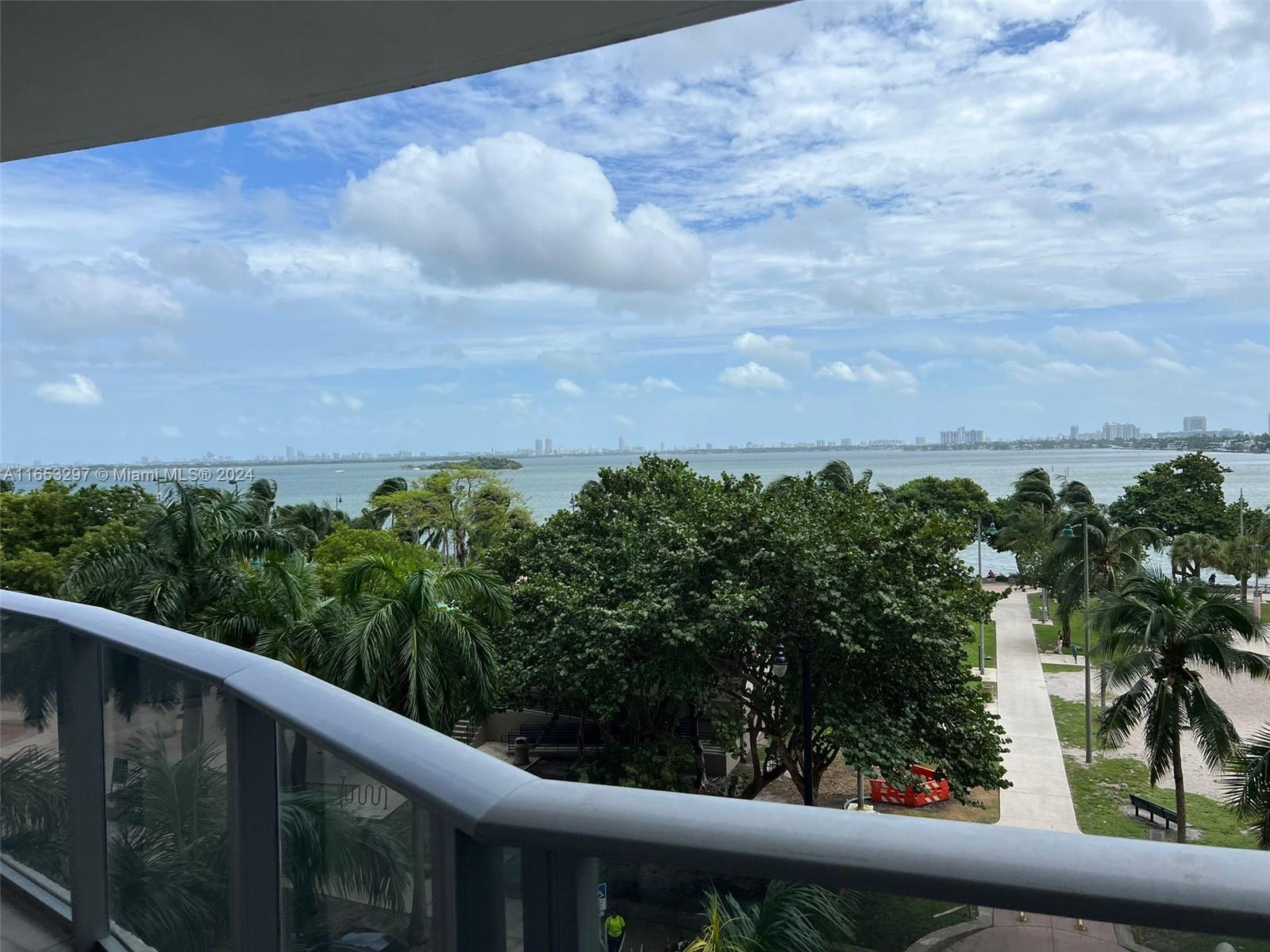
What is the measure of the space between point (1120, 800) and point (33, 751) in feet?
96.3

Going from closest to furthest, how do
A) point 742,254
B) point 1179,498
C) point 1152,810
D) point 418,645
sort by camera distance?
point 418,645 → point 1152,810 → point 1179,498 → point 742,254

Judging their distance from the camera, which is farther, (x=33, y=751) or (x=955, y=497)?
(x=955, y=497)

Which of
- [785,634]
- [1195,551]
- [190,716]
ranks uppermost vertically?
[190,716]

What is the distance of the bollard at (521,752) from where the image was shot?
21.8 metres

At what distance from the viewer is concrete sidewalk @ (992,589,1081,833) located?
23359mm

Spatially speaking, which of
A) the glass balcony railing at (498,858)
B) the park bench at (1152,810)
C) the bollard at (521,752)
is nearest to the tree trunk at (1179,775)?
the park bench at (1152,810)

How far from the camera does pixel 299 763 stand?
49.8 inches

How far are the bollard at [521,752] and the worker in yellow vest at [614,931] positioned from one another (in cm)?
2184

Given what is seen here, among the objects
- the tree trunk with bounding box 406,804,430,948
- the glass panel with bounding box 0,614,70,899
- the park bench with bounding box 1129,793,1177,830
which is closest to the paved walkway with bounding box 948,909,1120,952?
the tree trunk with bounding box 406,804,430,948

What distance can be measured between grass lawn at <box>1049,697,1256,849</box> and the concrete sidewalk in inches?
17.6

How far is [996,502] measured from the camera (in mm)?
69250

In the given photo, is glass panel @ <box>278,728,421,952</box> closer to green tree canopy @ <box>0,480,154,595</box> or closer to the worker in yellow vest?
the worker in yellow vest

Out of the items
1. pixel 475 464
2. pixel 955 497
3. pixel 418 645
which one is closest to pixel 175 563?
pixel 418 645

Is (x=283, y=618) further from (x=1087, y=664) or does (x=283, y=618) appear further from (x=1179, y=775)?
(x=1087, y=664)
